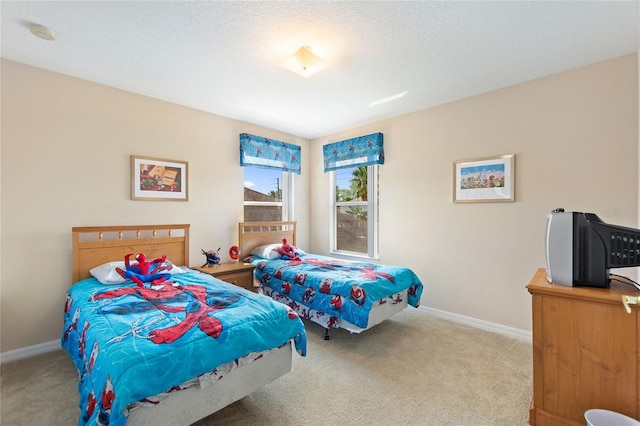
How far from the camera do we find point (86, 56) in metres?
2.42

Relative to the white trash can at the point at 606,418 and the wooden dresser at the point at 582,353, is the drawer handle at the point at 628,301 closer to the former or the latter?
the wooden dresser at the point at 582,353

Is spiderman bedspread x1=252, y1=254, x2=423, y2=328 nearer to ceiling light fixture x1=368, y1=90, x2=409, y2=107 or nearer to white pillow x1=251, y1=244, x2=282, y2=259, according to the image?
white pillow x1=251, y1=244, x2=282, y2=259

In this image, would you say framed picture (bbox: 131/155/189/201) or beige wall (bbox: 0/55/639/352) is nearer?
beige wall (bbox: 0/55/639/352)

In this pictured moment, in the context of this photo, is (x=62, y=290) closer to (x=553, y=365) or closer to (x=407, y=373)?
(x=407, y=373)

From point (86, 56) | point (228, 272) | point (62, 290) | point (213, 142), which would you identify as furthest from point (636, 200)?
point (62, 290)

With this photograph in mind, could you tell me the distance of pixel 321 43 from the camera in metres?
2.22

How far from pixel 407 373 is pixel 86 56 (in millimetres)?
3715

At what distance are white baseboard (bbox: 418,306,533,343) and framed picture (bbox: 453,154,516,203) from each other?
52.4 inches

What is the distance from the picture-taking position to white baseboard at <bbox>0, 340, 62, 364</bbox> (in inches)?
96.1

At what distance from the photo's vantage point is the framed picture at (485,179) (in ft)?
9.82

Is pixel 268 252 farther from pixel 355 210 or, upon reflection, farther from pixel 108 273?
pixel 108 273

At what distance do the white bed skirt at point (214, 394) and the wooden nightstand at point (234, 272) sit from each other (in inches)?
63.8

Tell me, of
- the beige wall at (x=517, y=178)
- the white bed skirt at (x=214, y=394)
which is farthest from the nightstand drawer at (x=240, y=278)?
the beige wall at (x=517, y=178)

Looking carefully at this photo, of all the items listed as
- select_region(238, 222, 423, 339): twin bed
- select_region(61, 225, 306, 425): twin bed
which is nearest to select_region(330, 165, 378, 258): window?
select_region(238, 222, 423, 339): twin bed
